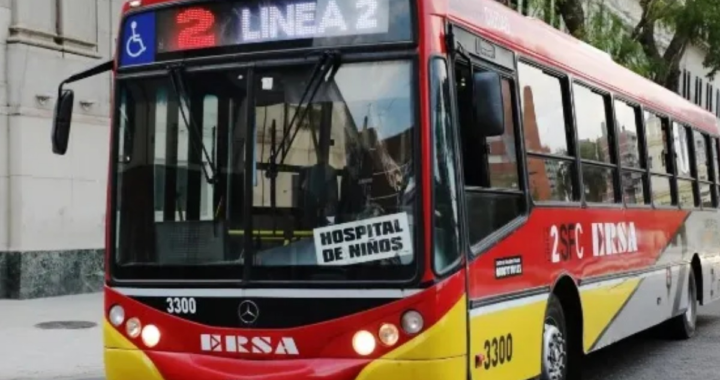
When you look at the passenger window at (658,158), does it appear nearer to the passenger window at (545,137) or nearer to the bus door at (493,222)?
the passenger window at (545,137)

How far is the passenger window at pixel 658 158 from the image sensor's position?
34.8 ft

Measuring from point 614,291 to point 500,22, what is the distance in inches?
128

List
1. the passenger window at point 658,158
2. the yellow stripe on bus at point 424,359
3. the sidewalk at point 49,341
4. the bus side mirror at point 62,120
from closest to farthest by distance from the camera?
the yellow stripe on bus at point 424,359 < the bus side mirror at point 62,120 < the sidewalk at point 49,341 < the passenger window at point 658,158

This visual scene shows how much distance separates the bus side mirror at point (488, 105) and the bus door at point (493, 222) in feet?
0.03

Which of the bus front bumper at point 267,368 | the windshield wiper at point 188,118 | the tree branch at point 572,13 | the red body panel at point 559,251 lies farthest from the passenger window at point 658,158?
the tree branch at point 572,13

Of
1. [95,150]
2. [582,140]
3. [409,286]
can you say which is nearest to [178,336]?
[409,286]

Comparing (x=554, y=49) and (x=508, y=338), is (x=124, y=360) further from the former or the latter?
(x=554, y=49)

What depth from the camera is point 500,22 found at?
692 centimetres

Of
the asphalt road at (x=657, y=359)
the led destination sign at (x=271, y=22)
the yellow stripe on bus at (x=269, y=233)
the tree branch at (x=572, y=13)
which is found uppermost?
the tree branch at (x=572, y=13)

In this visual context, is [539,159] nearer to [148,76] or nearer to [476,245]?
[476,245]

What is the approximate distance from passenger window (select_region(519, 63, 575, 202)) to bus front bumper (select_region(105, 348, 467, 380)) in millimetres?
2061

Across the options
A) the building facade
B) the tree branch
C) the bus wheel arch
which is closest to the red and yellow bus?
the bus wheel arch

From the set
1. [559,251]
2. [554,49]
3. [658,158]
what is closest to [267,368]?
[559,251]

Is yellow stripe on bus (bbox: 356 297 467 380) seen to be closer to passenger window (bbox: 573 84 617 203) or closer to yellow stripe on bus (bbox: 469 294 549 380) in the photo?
yellow stripe on bus (bbox: 469 294 549 380)
